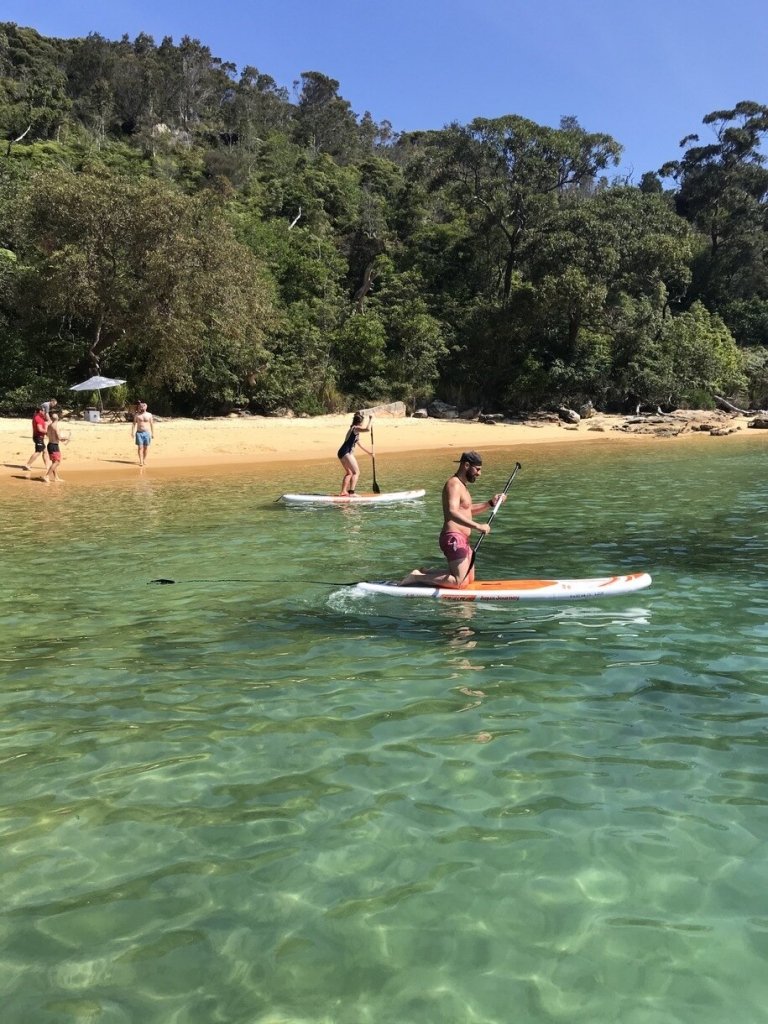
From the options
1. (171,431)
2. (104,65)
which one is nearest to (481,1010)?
(171,431)

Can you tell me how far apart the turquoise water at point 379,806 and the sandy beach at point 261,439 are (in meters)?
15.3

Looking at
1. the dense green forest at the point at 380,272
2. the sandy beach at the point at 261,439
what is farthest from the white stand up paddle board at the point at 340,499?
the dense green forest at the point at 380,272

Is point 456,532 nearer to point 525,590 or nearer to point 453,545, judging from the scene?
point 453,545

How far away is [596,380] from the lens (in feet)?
144

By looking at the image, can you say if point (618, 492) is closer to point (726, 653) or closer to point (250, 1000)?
point (726, 653)

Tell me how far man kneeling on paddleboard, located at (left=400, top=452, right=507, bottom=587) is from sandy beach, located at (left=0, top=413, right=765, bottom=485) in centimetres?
1531

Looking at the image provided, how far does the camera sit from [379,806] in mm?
4363

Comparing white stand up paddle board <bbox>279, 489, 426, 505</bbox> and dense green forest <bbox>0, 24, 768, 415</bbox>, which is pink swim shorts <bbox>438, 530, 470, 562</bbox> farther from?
dense green forest <bbox>0, 24, 768, 415</bbox>

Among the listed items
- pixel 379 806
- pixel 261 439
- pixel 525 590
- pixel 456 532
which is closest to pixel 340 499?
pixel 456 532

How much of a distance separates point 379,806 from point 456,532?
15.3 feet

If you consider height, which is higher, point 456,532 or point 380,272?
point 380,272

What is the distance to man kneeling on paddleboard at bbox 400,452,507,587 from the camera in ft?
27.9

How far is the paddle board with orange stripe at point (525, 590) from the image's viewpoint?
8.52m

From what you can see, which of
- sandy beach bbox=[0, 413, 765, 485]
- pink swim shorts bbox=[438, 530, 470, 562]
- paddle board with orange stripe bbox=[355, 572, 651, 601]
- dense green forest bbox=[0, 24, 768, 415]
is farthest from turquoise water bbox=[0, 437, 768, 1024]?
dense green forest bbox=[0, 24, 768, 415]
